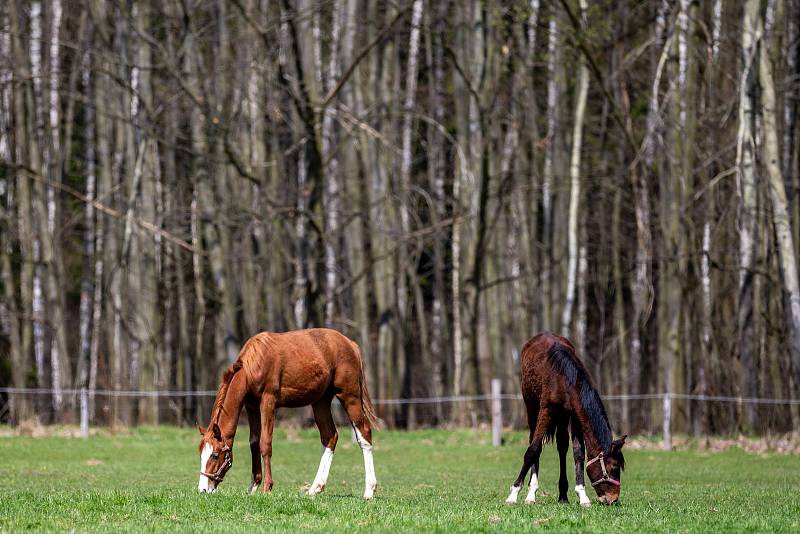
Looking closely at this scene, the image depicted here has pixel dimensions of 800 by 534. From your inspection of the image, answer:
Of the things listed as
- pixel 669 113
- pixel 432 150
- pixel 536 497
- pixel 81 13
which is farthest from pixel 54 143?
pixel 536 497

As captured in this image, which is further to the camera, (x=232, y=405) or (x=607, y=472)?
(x=232, y=405)

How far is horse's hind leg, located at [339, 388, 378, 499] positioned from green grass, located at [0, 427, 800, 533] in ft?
0.67

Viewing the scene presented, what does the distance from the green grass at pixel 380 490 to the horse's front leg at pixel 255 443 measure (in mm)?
258

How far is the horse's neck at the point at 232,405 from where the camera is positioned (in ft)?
46.0

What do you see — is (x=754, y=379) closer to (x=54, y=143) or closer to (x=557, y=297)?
(x=557, y=297)

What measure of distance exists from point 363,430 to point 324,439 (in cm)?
49

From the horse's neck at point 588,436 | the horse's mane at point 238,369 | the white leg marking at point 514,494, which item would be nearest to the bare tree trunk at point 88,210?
the horse's mane at point 238,369

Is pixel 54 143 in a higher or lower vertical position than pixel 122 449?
higher

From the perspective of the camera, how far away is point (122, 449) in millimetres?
24828

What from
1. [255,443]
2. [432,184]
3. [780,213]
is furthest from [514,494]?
[432,184]

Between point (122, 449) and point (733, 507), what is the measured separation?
14.3 metres

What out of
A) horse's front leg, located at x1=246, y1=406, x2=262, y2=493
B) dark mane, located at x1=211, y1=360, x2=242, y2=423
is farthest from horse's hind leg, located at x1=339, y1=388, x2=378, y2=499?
dark mane, located at x1=211, y1=360, x2=242, y2=423

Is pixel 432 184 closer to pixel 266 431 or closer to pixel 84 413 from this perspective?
pixel 84 413

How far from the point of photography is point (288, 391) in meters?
14.5
